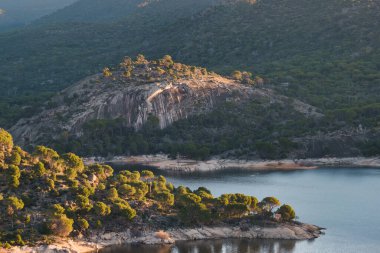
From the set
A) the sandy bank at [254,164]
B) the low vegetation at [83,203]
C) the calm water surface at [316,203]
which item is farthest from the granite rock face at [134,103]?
the low vegetation at [83,203]

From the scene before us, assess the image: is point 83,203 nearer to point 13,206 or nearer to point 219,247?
point 13,206

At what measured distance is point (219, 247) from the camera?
9031cm

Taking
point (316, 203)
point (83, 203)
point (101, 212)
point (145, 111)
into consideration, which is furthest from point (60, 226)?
point (145, 111)

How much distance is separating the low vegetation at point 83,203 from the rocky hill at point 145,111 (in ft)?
241

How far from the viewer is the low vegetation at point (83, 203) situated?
88.0 meters

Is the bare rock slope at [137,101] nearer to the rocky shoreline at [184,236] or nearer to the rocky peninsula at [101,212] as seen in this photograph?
the rocky peninsula at [101,212]

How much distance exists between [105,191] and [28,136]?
8818 centimetres

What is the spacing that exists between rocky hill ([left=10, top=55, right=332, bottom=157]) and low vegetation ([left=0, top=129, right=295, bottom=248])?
73.3m

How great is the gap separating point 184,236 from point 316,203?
2920 cm

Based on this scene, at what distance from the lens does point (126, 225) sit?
305 feet

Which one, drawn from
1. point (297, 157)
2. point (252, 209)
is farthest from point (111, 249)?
point (297, 157)

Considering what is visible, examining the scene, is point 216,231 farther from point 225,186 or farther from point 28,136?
point 28,136

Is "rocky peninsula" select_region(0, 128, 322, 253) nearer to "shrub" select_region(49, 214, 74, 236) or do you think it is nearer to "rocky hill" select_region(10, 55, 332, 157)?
"shrub" select_region(49, 214, 74, 236)

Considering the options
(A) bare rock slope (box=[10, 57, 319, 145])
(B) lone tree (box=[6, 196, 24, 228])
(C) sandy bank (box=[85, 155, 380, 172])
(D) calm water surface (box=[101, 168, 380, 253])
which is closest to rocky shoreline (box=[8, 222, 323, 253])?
(D) calm water surface (box=[101, 168, 380, 253])
